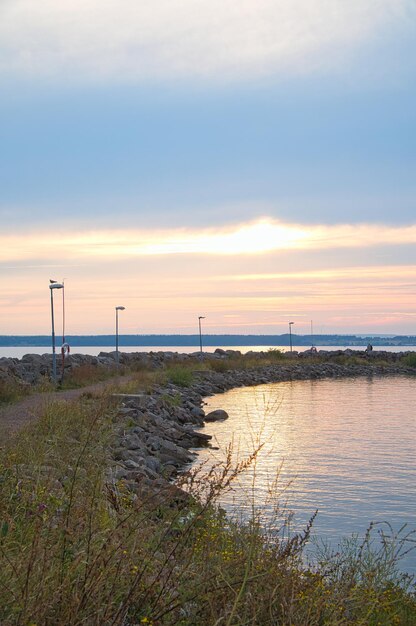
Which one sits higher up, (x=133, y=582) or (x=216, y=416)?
(x=133, y=582)

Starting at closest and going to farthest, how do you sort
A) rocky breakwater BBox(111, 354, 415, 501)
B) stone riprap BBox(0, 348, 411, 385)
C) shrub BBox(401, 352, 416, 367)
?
rocky breakwater BBox(111, 354, 415, 501) → stone riprap BBox(0, 348, 411, 385) → shrub BBox(401, 352, 416, 367)

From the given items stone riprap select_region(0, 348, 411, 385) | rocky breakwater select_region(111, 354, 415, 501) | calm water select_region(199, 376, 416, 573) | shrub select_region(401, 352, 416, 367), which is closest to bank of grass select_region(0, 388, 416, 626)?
rocky breakwater select_region(111, 354, 415, 501)

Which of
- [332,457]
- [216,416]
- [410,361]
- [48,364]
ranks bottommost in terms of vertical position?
[332,457]

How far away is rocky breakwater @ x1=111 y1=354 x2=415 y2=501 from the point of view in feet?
41.9

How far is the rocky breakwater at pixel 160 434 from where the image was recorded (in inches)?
502

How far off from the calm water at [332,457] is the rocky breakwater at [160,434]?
0.88 m

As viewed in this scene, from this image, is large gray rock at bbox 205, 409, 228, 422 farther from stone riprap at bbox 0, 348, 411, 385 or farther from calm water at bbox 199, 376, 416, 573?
stone riprap at bbox 0, 348, 411, 385

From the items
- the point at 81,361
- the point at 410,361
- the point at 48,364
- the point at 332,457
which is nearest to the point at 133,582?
the point at 332,457

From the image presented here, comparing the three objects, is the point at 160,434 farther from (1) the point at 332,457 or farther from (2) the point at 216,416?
(2) the point at 216,416

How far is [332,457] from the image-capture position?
1856cm

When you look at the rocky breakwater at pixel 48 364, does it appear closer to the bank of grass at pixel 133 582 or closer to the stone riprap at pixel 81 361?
the stone riprap at pixel 81 361

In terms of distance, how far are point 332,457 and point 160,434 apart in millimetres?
5031

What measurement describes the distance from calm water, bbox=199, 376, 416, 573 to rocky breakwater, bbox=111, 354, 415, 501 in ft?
2.90

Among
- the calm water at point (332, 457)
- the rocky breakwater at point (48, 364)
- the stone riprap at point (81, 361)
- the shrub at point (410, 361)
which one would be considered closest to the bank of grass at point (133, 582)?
the calm water at point (332, 457)
